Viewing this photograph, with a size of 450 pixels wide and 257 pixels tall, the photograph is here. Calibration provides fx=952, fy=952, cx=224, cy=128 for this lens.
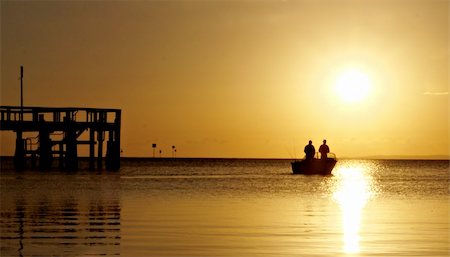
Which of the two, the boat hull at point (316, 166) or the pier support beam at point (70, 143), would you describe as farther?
the pier support beam at point (70, 143)

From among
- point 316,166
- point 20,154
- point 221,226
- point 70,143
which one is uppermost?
point 70,143

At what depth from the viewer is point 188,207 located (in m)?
28.6

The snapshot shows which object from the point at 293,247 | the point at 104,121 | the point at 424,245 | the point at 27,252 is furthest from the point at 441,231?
the point at 104,121

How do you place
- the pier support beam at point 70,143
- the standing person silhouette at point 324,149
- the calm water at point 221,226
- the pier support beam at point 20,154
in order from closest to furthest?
1. the calm water at point 221,226
2. the standing person silhouette at point 324,149
3. the pier support beam at point 70,143
4. the pier support beam at point 20,154

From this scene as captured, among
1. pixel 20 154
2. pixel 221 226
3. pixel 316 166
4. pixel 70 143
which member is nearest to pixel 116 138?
pixel 70 143

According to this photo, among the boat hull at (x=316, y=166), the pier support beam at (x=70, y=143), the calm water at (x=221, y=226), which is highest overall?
the pier support beam at (x=70, y=143)

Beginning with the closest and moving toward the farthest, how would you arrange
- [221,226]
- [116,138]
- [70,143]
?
[221,226] → [116,138] → [70,143]

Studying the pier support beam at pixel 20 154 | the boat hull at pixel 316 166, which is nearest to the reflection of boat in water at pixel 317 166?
the boat hull at pixel 316 166

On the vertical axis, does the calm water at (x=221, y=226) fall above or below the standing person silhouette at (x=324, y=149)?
A: below

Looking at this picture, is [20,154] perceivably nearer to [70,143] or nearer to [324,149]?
[70,143]

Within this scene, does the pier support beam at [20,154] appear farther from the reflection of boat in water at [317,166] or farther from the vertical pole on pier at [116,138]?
the reflection of boat in water at [317,166]

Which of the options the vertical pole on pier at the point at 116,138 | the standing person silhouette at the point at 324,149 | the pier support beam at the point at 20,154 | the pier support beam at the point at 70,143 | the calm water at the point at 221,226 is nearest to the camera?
the calm water at the point at 221,226

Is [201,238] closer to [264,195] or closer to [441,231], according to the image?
[441,231]

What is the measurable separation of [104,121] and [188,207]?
135 feet
